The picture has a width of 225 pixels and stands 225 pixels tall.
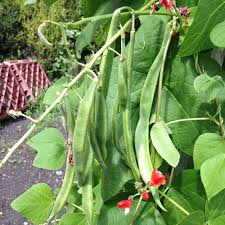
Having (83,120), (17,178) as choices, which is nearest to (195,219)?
(83,120)

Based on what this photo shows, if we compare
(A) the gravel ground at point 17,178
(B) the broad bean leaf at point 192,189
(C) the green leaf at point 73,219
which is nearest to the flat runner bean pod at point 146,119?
(B) the broad bean leaf at point 192,189

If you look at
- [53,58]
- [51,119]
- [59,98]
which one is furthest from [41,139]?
[53,58]

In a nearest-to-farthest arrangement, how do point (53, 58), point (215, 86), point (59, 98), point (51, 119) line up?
point (59, 98), point (215, 86), point (51, 119), point (53, 58)

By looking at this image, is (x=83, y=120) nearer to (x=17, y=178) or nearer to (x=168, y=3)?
(x=168, y=3)

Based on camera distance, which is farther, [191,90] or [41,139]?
[41,139]

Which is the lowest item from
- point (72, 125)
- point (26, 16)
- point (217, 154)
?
point (26, 16)

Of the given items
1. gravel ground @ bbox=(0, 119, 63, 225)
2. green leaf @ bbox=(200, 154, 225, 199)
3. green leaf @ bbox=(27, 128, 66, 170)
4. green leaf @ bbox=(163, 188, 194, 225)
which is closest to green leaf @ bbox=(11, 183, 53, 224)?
green leaf @ bbox=(27, 128, 66, 170)

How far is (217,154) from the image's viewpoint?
0.80 meters

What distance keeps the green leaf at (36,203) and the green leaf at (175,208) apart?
0.27 metres

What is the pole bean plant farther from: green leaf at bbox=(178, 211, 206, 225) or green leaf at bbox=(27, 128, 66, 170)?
green leaf at bbox=(27, 128, 66, 170)

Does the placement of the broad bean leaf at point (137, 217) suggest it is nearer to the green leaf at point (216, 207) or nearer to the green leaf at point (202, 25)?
the green leaf at point (216, 207)

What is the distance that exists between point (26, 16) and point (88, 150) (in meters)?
5.39

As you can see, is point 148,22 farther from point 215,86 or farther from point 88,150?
point 88,150

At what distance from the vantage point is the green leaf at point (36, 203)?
0.98m
